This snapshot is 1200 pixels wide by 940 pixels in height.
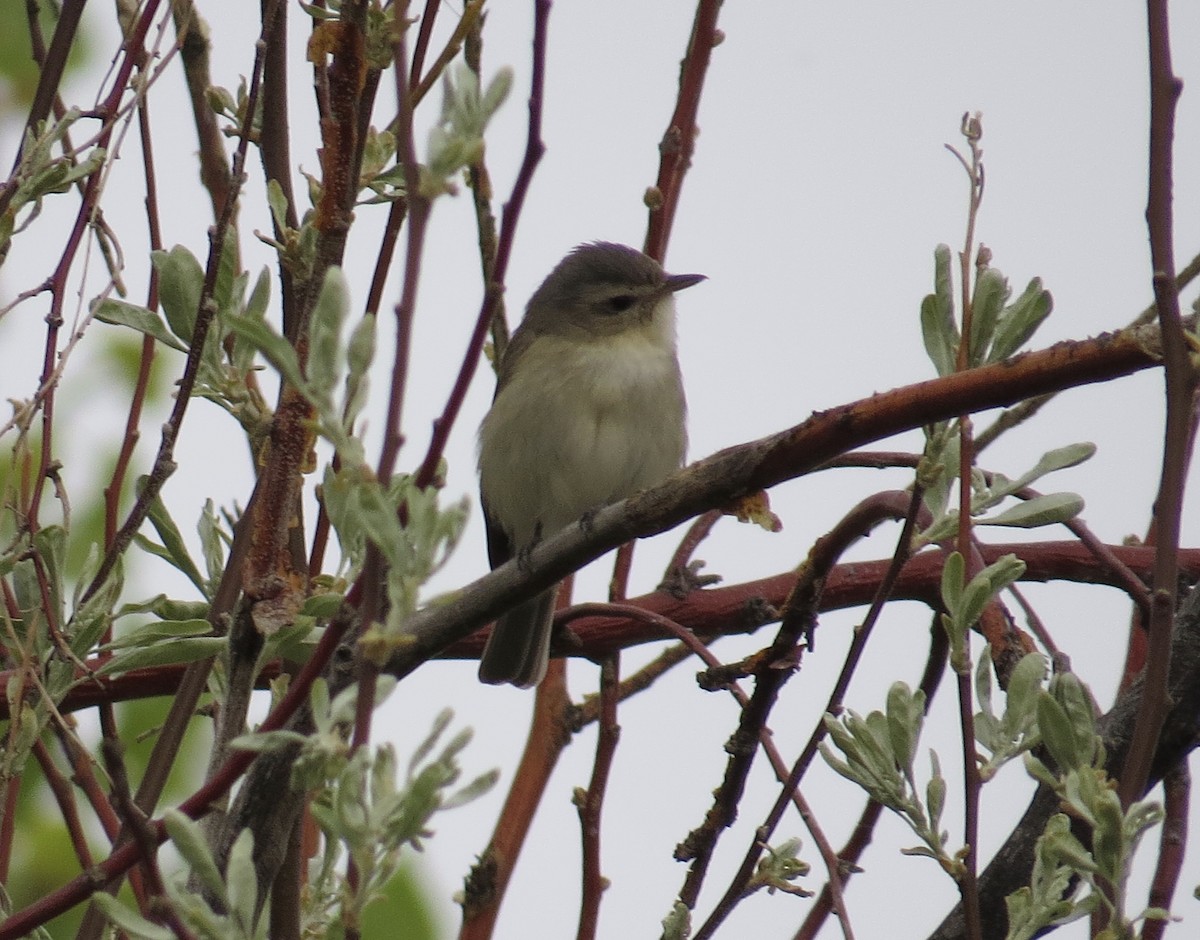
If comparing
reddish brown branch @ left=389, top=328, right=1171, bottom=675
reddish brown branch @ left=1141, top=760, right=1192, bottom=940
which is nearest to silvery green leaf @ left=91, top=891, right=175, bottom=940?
reddish brown branch @ left=389, top=328, right=1171, bottom=675

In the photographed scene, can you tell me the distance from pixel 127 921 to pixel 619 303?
434cm

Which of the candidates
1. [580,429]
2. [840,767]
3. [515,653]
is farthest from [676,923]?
[580,429]

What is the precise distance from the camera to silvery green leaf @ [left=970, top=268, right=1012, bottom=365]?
2.08 metres

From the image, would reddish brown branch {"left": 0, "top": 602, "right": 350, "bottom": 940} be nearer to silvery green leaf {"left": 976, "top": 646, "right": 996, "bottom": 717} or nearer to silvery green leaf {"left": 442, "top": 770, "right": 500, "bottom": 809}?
silvery green leaf {"left": 442, "top": 770, "right": 500, "bottom": 809}

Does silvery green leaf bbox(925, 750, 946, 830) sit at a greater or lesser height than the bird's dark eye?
lesser

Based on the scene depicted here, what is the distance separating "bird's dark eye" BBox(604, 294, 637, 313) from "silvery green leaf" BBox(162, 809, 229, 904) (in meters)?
4.28

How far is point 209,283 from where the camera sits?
2291 mm

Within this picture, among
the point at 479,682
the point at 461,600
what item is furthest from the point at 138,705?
the point at 461,600

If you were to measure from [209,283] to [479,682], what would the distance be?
2849 mm

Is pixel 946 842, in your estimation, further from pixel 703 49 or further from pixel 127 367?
pixel 127 367

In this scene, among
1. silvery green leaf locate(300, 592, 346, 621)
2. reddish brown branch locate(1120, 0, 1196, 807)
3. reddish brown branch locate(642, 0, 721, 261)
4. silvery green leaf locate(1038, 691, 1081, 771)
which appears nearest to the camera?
reddish brown branch locate(1120, 0, 1196, 807)

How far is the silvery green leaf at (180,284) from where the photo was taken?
239 cm

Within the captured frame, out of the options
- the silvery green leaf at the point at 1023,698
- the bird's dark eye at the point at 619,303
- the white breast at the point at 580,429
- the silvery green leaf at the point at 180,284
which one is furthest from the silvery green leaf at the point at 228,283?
the bird's dark eye at the point at 619,303

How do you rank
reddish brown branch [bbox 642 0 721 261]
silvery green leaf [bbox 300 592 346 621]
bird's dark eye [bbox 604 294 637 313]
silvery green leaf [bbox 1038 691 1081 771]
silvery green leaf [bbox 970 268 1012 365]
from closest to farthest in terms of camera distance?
silvery green leaf [bbox 1038 691 1081 771], silvery green leaf [bbox 970 268 1012 365], silvery green leaf [bbox 300 592 346 621], reddish brown branch [bbox 642 0 721 261], bird's dark eye [bbox 604 294 637 313]
